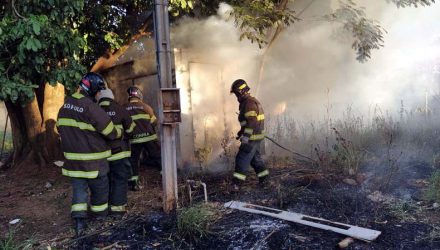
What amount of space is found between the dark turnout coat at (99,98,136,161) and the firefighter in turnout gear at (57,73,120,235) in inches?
15.8

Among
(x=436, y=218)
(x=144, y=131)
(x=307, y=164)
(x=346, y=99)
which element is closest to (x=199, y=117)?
(x=144, y=131)

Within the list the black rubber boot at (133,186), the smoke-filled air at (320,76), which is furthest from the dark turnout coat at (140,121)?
the smoke-filled air at (320,76)

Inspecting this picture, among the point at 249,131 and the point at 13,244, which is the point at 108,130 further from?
the point at 249,131

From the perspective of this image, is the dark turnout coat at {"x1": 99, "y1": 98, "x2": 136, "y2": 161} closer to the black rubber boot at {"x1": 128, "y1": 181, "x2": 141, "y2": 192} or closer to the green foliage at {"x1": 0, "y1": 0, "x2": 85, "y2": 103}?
the green foliage at {"x1": 0, "y1": 0, "x2": 85, "y2": 103}

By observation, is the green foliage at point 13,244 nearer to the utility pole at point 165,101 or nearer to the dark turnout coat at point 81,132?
the dark turnout coat at point 81,132

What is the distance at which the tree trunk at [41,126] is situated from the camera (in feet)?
24.3

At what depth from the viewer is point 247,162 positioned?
5.93 meters

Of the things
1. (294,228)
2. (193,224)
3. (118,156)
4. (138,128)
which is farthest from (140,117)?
(294,228)

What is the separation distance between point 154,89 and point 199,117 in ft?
3.48

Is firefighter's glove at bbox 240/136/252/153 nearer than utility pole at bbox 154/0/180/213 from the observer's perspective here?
No

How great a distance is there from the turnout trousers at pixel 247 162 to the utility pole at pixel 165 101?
4.48ft

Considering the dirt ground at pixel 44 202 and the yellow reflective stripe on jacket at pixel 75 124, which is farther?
the dirt ground at pixel 44 202

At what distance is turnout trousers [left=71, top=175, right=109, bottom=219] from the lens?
14.6ft

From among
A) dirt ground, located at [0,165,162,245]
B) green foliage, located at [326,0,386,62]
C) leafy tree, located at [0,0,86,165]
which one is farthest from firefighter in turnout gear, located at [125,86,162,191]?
green foliage, located at [326,0,386,62]
